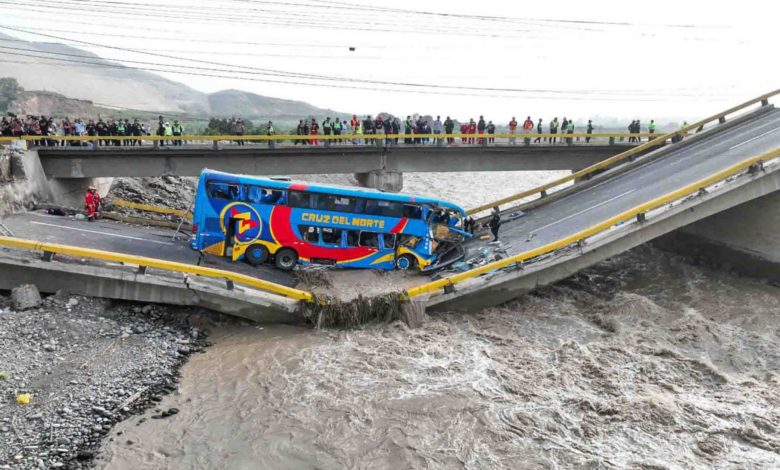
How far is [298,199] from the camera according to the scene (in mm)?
17281

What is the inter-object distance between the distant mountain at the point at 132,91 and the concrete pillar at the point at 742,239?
101 m

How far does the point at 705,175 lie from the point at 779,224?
3104 millimetres

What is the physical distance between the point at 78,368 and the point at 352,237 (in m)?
8.61

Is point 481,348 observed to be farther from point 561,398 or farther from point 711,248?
point 711,248

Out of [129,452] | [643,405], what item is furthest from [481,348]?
[129,452]

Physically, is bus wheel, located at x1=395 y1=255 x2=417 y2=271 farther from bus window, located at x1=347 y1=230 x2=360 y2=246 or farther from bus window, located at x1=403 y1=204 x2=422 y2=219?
bus window, located at x1=347 y1=230 x2=360 y2=246

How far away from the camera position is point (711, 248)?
22047 mm

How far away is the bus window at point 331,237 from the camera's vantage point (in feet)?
57.8

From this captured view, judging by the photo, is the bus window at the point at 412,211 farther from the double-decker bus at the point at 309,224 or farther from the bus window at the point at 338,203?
the bus window at the point at 338,203

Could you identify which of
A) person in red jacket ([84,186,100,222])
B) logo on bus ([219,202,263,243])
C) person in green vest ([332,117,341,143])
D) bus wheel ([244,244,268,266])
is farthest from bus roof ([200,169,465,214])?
person in green vest ([332,117,341,143])

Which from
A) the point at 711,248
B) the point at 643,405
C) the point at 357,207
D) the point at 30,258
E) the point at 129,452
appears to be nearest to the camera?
the point at 129,452

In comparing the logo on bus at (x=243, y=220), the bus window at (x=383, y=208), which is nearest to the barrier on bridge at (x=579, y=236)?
the bus window at (x=383, y=208)

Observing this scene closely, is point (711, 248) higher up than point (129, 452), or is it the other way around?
point (711, 248)

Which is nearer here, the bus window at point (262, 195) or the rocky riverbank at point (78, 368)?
the rocky riverbank at point (78, 368)
